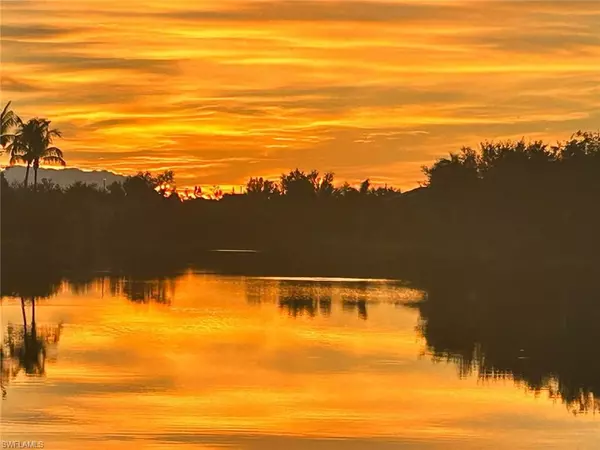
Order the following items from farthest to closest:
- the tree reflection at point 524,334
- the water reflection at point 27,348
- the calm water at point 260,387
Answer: the tree reflection at point 524,334 < the water reflection at point 27,348 < the calm water at point 260,387

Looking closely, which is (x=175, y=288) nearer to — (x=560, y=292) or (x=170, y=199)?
(x=560, y=292)

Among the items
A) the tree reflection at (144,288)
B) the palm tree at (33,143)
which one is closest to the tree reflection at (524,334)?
the tree reflection at (144,288)

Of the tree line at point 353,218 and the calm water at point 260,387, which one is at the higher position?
the tree line at point 353,218

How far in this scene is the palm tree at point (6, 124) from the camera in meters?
57.9

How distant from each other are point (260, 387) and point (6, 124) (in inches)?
1748

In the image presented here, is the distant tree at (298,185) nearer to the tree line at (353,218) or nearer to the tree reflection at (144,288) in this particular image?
the tree line at (353,218)

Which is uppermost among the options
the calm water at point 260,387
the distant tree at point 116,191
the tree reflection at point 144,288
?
the distant tree at point 116,191

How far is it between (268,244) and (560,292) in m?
51.9

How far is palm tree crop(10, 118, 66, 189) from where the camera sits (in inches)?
2454

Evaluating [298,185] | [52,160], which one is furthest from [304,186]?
[52,160]

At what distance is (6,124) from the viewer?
59.2 meters

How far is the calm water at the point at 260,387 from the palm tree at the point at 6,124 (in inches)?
1214

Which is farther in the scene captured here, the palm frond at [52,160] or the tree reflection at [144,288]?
the palm frond at [52,160]

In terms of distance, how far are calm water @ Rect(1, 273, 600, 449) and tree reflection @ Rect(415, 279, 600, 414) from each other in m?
0.23
